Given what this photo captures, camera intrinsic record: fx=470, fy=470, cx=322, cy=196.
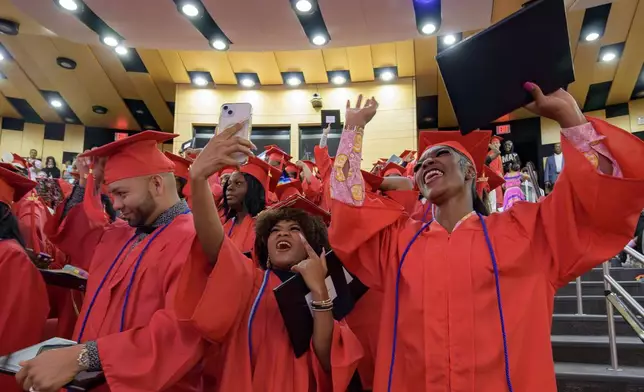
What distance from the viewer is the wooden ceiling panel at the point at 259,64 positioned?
1005 cm

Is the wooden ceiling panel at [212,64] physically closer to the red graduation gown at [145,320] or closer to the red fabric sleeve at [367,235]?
the red graduation gown at [145,320]

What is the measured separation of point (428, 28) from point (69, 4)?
5665mm

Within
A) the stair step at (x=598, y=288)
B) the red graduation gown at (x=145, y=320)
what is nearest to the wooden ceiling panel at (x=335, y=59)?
the stair step at (x=598, y=288)

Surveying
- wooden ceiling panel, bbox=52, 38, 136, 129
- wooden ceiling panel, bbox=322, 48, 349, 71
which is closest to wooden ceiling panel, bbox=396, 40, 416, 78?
wooden ceiling panel, bbox=322, 48, 349, 71

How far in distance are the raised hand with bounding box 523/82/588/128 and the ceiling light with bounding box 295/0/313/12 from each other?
6.03 metres

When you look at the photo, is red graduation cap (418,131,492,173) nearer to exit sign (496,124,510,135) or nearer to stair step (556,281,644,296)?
stair step (556,281,644,296)

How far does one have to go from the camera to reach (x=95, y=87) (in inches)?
444

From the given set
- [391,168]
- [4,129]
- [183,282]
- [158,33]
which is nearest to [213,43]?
[158,33]

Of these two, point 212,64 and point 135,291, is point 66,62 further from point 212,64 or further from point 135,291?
point 135,291

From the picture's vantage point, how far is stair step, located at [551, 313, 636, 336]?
128 inches

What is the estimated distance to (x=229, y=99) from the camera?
10.8 m

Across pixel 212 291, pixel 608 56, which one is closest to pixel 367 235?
pixel 212 291

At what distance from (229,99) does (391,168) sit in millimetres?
7068

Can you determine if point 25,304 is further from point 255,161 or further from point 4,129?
point 4,129
